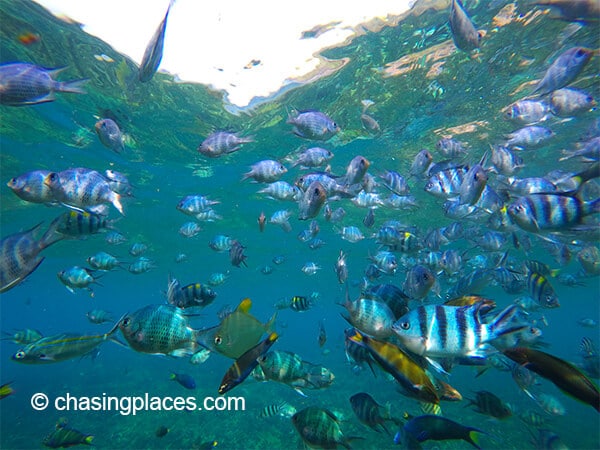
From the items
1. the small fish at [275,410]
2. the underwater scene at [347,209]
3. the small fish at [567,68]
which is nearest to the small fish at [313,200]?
the underwater scene at [347,209]

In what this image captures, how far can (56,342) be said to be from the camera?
4.35 m

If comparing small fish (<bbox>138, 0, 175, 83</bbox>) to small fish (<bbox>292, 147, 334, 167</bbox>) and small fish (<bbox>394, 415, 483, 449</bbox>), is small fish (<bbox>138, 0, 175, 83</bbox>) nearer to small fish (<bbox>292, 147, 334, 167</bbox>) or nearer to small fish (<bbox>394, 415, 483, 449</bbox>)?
small fish (<bbox>292, 147, 334, 167</bbox>)

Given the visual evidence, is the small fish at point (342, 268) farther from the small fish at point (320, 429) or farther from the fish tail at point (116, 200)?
the fish tail at point (116, 200)

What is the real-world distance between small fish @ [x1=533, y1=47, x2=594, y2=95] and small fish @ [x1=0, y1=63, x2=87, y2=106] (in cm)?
716

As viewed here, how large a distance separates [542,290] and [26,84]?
873 cm

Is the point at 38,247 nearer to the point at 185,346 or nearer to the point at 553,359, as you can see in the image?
the point at 185,346

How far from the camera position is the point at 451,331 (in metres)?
2.52

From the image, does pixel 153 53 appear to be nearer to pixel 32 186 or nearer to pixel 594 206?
pixel 32 186

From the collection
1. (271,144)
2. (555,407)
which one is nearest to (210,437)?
(555,407)

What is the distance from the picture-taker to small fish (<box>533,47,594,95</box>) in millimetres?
4883

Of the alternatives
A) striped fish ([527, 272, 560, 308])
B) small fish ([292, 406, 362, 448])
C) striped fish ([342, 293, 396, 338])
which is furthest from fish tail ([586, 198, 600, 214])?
small fish ([292, 406, 362, 448])

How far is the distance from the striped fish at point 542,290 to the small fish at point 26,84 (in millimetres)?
7966

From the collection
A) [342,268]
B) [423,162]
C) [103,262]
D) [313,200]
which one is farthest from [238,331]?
[103,262]

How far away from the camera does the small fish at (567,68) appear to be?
4883 mm
